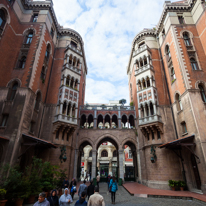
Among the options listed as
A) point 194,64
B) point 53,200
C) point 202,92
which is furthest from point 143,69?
point 53,200

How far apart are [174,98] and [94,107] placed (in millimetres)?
14398

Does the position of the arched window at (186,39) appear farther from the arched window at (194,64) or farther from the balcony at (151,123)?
the balcony at (151,123)

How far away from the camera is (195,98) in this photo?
1684cm

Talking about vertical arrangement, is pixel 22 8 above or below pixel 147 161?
above

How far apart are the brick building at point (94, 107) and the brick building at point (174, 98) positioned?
113 millimetres

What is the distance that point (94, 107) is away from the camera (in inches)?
1131

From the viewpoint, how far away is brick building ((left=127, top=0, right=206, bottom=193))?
635 inches

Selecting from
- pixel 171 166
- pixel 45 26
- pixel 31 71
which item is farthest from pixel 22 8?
pixel 171 166

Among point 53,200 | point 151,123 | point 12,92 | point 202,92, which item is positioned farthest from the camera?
point 151,123

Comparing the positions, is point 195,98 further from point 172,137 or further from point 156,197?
point 156,197

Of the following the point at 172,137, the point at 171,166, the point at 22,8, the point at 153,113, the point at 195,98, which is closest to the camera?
the point at 195,98

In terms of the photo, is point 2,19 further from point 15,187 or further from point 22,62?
point 15,187

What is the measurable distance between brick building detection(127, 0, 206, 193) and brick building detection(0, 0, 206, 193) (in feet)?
0.37

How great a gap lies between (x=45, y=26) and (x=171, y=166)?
27.7 m
